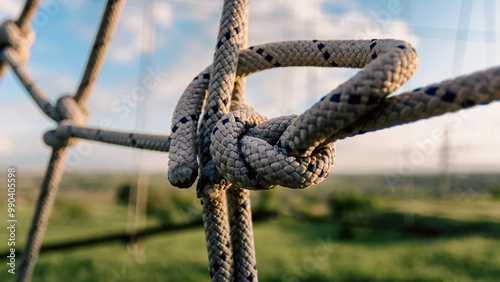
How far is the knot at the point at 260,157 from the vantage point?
Answer: 373mm

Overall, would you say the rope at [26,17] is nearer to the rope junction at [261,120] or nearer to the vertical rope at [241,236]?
the rope junction at [261,120]

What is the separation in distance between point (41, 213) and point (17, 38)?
0.57 meters

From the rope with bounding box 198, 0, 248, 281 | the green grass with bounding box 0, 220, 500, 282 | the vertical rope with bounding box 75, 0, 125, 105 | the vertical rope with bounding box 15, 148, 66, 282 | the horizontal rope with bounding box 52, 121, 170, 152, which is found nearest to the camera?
the rope with bounding box 198, 0, 248, 281

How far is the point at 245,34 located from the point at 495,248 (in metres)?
3.63

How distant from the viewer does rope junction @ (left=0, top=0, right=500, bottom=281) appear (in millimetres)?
318

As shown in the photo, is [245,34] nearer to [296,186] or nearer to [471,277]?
[296,186]

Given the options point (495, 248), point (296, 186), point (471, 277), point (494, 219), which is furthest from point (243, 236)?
point (494, 219)

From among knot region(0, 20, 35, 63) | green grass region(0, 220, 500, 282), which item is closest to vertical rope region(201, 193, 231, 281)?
knot region(0, 20, 35, 63)

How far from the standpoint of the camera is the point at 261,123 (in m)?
0.44

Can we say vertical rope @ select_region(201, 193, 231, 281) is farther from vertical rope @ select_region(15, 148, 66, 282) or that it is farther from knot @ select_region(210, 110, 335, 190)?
vertical rope @ select_region(15, 148, 66, 282)

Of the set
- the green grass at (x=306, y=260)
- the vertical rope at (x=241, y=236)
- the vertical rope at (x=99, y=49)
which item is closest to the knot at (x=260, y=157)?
the vertical rope at (x=241, y=236)

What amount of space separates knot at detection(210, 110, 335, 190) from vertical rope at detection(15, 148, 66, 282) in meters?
0.75

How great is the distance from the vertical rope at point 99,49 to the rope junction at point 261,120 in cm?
41

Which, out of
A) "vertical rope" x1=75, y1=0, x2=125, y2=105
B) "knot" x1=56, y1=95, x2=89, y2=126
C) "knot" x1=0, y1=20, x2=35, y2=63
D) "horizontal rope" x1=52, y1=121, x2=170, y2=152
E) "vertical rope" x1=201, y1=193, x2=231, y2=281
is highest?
"knot" x1=0, y1=20, x2=35, y2=63
